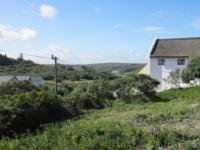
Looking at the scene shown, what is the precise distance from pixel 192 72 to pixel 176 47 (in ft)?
35.7

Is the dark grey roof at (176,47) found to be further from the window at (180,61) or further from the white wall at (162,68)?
the white wall at (162,68)

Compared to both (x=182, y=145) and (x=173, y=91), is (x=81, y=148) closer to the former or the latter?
(x=182, y=145)

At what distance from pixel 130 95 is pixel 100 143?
2561 cm

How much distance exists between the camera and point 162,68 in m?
53.0

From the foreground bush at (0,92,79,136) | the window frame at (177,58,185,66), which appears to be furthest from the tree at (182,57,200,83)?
the foreground bush at (0,92,79,136)

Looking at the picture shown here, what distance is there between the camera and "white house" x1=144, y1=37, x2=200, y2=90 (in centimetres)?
5184

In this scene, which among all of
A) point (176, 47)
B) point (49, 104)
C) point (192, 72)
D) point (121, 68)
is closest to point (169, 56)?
point (176, 47)

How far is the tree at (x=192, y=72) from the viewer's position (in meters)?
43.0

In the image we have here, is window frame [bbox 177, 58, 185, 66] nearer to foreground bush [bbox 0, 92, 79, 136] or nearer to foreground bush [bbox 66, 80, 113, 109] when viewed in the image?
foreground bush [bbox 66, 80, 113, 109]

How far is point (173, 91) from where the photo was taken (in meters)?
41.4

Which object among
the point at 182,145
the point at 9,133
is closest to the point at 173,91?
the point at 9,133

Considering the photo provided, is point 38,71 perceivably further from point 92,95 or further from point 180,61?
point 92,95

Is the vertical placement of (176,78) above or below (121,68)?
below

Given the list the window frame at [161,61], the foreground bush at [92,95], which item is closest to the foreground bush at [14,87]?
the foreground bush at [92,95]
